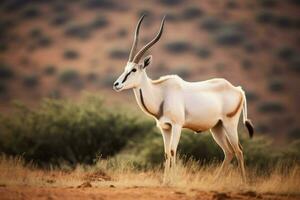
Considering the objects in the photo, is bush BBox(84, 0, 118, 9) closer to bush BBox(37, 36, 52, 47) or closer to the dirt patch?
bush BBox(37, 36, 52, 47)

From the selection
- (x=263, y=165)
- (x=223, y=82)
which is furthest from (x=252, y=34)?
(x=223, y=82)

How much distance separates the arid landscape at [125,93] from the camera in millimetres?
9797

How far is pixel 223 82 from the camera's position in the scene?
11242 millimetres

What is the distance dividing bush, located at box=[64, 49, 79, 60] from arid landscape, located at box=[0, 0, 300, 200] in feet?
0.36

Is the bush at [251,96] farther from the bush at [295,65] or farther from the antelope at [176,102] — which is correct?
the antelope at [176,102]

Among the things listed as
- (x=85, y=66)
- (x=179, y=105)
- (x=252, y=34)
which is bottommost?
(x=179, y=105)

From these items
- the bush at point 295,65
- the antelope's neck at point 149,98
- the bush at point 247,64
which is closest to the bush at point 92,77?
the bush at point 247,64

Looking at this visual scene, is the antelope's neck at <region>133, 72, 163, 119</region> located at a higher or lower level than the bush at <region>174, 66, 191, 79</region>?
lower

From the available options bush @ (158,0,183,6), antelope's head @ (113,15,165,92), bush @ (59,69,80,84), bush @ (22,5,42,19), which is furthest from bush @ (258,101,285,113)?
antelope's head @ (113,15,165,92)

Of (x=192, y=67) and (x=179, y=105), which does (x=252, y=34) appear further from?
(x=179, y=105)

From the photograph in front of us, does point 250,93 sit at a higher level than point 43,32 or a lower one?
lower

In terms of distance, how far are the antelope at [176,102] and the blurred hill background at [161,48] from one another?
22.3 meters

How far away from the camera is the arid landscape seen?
9.80 metres

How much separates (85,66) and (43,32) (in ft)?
22.5
